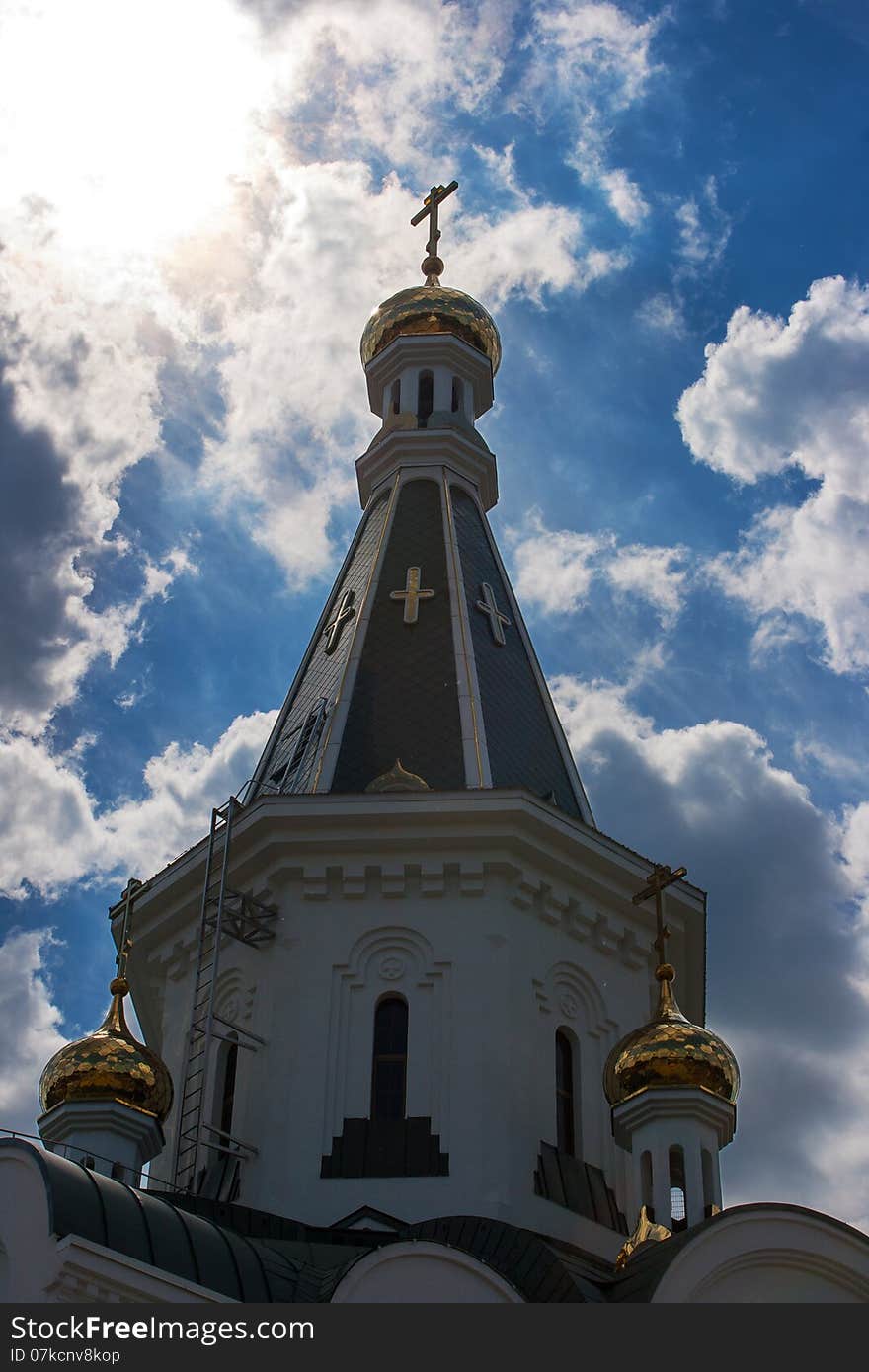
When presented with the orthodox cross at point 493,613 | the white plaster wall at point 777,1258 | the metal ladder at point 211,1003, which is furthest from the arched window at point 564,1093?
the orthodox cross at point 493,613

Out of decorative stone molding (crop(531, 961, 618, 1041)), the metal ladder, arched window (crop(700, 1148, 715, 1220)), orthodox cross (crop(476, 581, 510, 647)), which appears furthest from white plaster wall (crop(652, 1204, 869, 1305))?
orthodox cross (crop(476, 581, 510, 647))

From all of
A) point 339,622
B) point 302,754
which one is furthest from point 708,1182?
point 339,622

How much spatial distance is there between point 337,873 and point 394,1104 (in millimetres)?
2341

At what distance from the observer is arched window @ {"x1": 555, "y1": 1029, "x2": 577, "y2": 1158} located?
17.5 meters

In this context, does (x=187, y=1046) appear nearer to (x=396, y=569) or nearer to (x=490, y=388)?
(x=396, y=569)

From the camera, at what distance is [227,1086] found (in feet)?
58.6

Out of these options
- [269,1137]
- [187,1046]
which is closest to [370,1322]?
[269,1137]

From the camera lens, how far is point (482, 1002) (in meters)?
17.4

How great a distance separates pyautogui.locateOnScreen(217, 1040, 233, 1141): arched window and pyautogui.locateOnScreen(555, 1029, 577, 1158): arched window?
3016mm

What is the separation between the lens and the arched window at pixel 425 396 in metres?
25.4

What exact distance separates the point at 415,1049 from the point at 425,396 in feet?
36.1

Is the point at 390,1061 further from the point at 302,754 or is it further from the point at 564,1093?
the point at 302,754

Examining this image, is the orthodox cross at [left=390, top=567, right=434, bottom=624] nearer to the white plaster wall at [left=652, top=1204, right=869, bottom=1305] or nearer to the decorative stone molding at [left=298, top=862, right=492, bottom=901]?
the decorative stone molding at [left=298, top=862, right=492, bottom=901]

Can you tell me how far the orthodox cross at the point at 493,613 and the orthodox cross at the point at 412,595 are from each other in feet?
2.28
